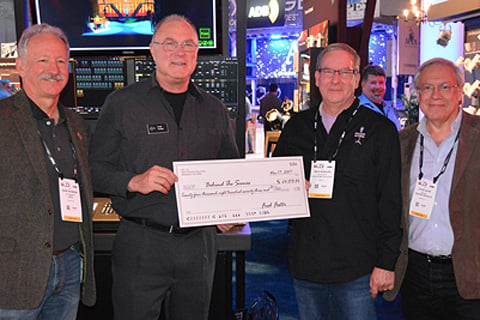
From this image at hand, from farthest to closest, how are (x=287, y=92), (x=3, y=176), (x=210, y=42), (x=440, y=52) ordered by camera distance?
(x=287, y=92) → (x=440, y=52) → (x=210, y=42) → (x=3, y=176)

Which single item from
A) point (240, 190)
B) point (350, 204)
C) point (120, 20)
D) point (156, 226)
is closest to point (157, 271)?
point (156, 226)

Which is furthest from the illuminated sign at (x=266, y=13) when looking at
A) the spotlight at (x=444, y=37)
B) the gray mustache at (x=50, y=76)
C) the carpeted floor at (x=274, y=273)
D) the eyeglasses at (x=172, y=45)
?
the gray mustache at (x=50, y=76)

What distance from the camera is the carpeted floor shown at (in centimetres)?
380

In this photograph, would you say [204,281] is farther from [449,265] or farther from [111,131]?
[449,265]

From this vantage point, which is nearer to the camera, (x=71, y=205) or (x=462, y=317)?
(x=71, y=205)

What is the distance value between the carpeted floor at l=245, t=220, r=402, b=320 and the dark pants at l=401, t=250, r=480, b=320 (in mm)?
1692

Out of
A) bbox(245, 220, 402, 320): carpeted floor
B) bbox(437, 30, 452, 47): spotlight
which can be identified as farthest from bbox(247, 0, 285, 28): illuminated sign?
bbox(437, 30, 452, 47): spotlight

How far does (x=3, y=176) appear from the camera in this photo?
1.70 meters

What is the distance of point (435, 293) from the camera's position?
2008mm

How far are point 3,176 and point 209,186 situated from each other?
0.81 metres

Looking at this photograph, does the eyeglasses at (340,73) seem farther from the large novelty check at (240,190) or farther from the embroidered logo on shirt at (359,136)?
the large novelty check at (240,190)

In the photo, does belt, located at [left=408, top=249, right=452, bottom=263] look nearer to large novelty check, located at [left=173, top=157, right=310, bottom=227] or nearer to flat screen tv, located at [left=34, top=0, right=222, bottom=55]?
large novelty check, located at [left=173, top=157, right=310, bottom=227]

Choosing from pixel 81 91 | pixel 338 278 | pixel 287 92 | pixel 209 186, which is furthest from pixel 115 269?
pixel 287 92

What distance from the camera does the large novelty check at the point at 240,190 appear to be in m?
1.96
